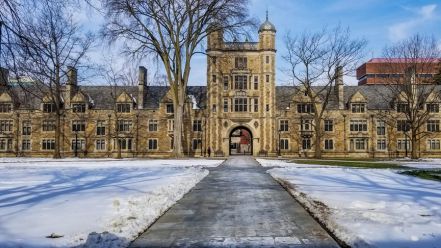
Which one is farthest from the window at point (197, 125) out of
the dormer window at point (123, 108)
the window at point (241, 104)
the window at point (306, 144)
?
the window at point (306, 144)

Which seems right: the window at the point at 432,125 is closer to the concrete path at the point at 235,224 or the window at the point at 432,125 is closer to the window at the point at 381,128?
the window at the point at 381,128

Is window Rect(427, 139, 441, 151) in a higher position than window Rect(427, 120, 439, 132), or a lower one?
lower

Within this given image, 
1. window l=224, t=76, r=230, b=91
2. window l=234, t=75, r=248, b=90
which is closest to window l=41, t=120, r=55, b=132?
window l=224, t=76, r=230, b=91

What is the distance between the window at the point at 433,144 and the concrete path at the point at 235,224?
159 feet

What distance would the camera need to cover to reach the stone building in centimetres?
5438

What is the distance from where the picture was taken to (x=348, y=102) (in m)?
56.8

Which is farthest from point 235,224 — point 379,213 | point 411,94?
point 411,94

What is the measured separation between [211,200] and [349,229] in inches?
194

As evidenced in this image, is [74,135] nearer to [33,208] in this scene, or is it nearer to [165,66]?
[165,66]

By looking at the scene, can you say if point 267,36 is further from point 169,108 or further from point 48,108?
point 48,108

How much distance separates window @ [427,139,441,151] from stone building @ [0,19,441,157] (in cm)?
11

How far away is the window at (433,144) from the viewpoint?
55.4 m

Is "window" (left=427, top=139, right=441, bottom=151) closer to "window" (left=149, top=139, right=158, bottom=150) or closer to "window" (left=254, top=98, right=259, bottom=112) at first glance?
"window" (left=254, top=98, right=259, bottom=112)

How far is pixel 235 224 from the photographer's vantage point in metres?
8.39
